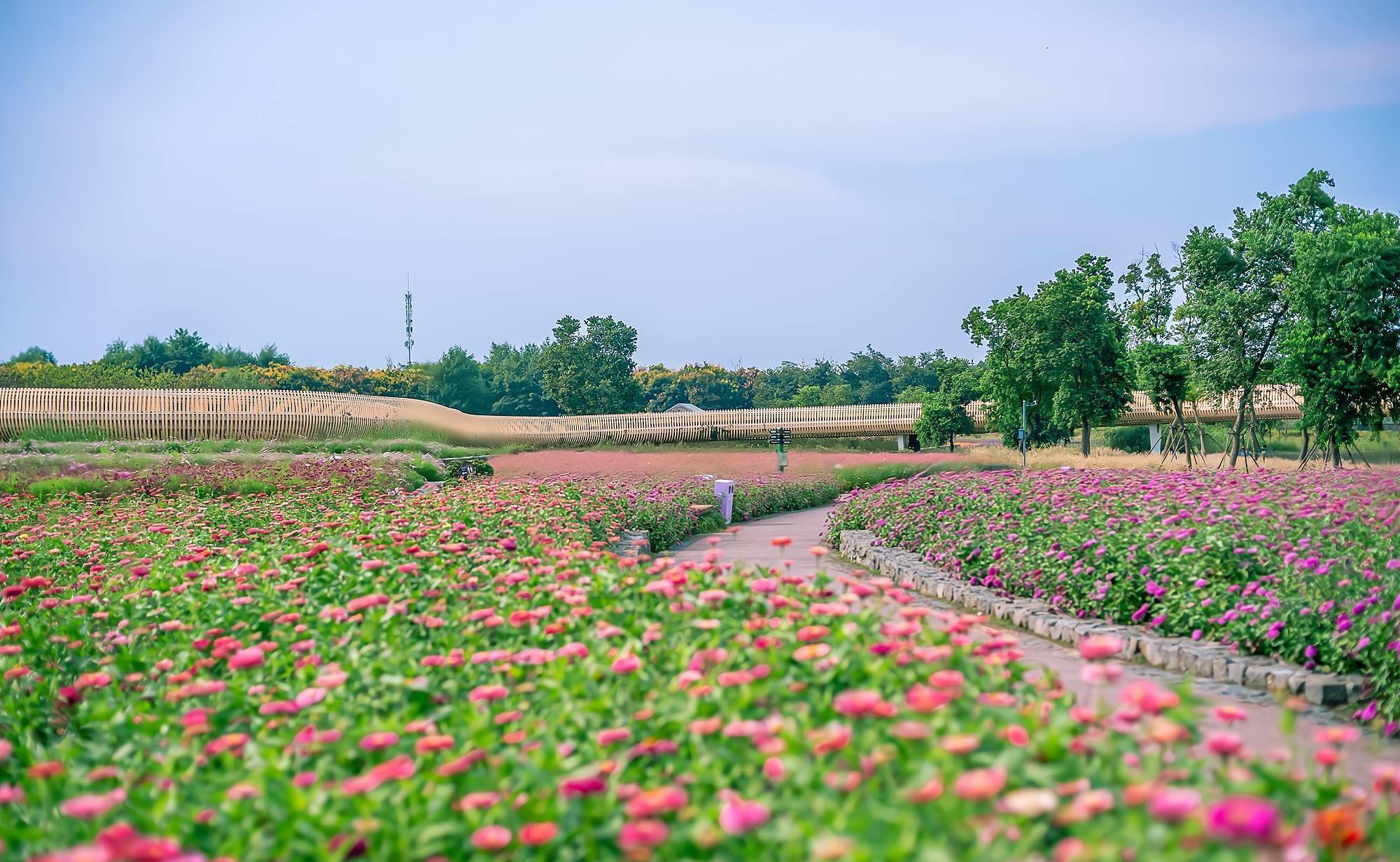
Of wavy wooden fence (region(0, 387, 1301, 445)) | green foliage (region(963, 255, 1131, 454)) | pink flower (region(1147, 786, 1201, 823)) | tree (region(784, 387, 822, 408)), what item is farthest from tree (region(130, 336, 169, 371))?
pink flower (region(1147, 786, 1201, 823))

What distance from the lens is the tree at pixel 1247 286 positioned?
26125mm

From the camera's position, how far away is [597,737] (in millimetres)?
2465

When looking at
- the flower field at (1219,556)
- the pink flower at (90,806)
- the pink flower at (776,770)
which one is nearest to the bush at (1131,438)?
the flower field at (1219,556)

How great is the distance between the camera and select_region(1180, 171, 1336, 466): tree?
1029 inches

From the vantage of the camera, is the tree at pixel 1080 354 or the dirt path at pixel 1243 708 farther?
the tree at pixel 1080 354

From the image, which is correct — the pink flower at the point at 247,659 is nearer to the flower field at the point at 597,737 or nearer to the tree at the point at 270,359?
the flower field at the point at 597,737

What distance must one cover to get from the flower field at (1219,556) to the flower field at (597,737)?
2873 mm

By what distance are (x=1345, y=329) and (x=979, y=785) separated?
24.2m

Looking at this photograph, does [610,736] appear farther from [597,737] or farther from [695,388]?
[695,388]

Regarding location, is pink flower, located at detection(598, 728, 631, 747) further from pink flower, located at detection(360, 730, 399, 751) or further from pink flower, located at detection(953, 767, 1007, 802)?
pink flower, located at detection(953, 767, 1007, 802)

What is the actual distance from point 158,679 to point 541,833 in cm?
248

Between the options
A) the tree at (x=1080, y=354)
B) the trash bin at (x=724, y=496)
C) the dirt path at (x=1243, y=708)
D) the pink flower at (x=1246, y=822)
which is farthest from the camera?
the tree at (x=1080, y=354)

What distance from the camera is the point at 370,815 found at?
220cm

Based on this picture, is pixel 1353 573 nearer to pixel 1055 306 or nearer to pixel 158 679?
pixel 158 679
